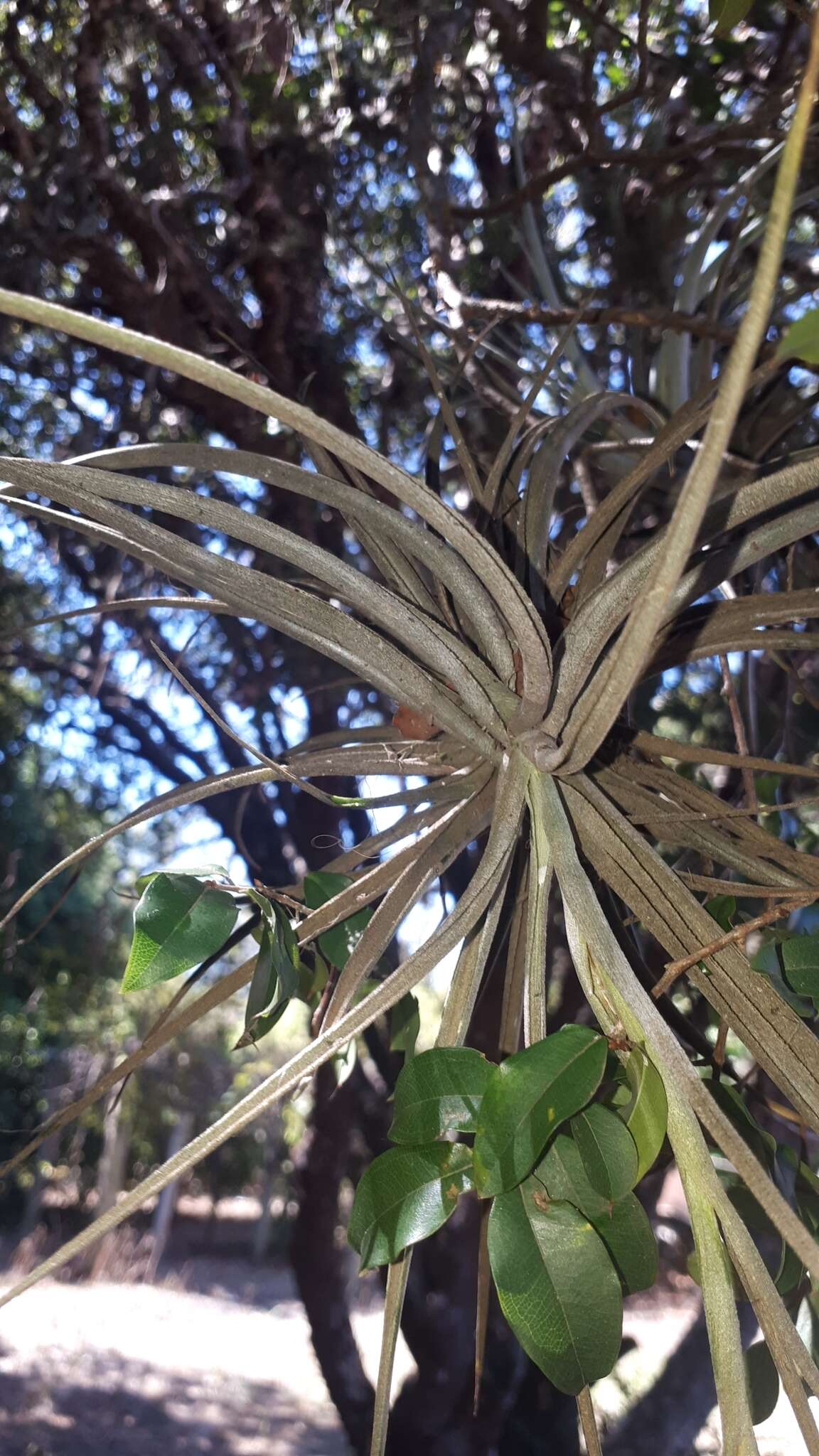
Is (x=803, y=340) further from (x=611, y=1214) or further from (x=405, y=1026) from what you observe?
(x=405, y=1026)

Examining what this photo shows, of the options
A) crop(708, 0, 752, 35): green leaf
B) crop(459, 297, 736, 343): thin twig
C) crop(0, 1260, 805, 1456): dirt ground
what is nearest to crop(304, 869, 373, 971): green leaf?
crop(459, 297, 736, 343): thin twig

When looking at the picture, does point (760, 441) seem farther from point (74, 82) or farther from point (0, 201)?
point (0, 201)

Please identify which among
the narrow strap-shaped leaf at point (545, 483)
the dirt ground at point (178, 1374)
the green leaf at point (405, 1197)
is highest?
the narrow strap-shaped leaf at point (545, 483)

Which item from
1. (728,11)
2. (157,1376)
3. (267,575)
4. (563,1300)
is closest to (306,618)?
(267,575)

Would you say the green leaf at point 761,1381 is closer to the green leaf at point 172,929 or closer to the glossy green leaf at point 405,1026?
the glossy green leaf at point 405,1026

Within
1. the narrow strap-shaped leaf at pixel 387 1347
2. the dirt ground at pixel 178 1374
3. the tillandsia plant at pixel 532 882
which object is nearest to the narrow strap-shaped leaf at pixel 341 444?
the tillandsia plant at pixel 532 882

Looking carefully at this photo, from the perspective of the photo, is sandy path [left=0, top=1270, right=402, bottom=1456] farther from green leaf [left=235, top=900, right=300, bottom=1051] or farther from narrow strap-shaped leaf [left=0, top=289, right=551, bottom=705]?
narrow strap-shaped leaf [left=0, top=289, right=551, bottom=705]
